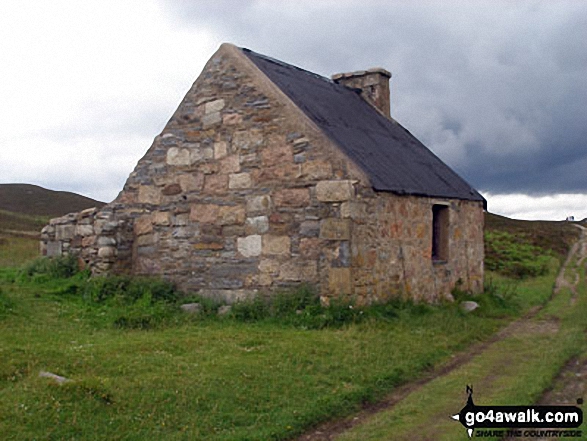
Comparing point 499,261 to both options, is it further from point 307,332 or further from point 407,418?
point 407,418

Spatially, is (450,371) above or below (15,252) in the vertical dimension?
below

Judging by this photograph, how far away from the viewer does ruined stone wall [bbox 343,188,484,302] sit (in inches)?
479

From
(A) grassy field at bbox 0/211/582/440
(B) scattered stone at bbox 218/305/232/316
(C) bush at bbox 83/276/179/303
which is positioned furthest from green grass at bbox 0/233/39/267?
(B) scattered stone at bbox 218/305/232/316

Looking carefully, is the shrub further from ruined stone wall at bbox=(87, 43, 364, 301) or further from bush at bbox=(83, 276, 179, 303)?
bush at bbox=(83, 276, 179, 303)

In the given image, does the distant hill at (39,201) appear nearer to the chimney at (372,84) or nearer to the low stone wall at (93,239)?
the chimney at (372,84)

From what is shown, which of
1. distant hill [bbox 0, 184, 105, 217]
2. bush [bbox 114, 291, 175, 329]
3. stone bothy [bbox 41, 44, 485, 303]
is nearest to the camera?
bush [bbox 114, 291, 175, 329]

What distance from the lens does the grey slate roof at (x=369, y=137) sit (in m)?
13.2

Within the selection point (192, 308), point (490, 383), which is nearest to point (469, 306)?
point (192, 308)

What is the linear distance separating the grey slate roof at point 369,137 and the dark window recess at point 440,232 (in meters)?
0.42

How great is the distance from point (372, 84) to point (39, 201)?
163ft

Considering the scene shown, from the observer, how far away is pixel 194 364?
8.48 metres

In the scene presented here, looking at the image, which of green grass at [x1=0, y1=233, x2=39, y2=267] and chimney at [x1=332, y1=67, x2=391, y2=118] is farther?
green grass at [x1=0, y1=233, x2=39, y2=267]

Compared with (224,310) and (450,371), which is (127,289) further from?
(450,371)

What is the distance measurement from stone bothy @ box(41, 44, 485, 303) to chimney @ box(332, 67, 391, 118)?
2843mm
